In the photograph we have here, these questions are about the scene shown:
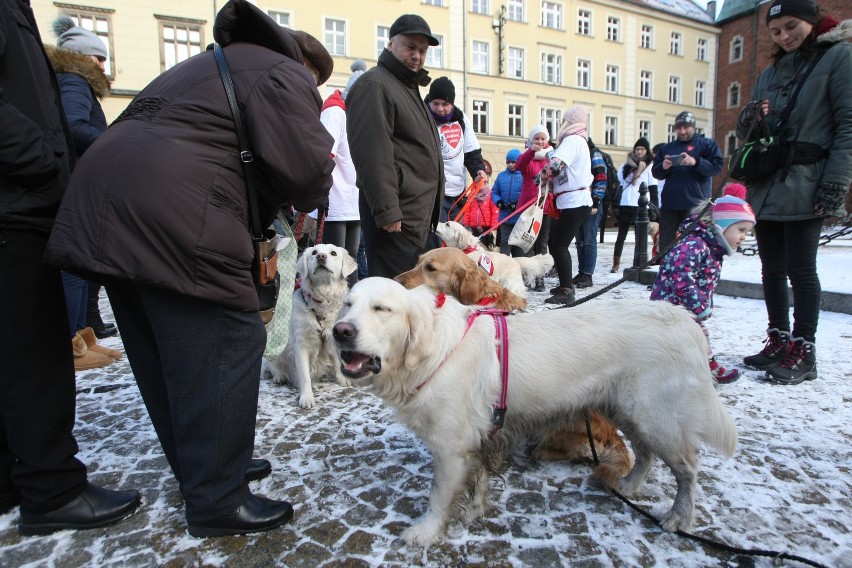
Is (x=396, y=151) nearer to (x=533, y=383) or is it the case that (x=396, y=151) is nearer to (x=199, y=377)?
(x=533, y=383)

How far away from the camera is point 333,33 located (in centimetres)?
2547

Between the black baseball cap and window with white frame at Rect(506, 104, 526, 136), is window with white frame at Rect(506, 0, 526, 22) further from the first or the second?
the black baseball cap

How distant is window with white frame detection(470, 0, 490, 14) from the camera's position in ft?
94.4

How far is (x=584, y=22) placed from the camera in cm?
3266

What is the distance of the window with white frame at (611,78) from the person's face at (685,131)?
102 ft

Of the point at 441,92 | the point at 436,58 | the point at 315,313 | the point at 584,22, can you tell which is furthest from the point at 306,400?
the point at 584,22

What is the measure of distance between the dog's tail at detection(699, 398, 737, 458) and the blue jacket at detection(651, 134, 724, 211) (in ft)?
16.2

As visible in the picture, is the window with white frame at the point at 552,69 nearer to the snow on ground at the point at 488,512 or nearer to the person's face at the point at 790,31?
the person's face at the point at 790,31

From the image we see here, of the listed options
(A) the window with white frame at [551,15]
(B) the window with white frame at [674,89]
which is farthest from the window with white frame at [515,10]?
(B) the window with white frame at [674,89]

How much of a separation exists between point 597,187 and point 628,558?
7116 millimetres

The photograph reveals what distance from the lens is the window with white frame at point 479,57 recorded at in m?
29.0

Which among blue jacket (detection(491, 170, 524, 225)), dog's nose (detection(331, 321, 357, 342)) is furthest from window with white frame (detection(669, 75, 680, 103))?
dog's nose (detection(331, 321, 357, 342))

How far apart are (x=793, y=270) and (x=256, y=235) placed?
3.87 metres

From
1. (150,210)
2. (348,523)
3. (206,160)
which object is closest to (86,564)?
(348,523)
